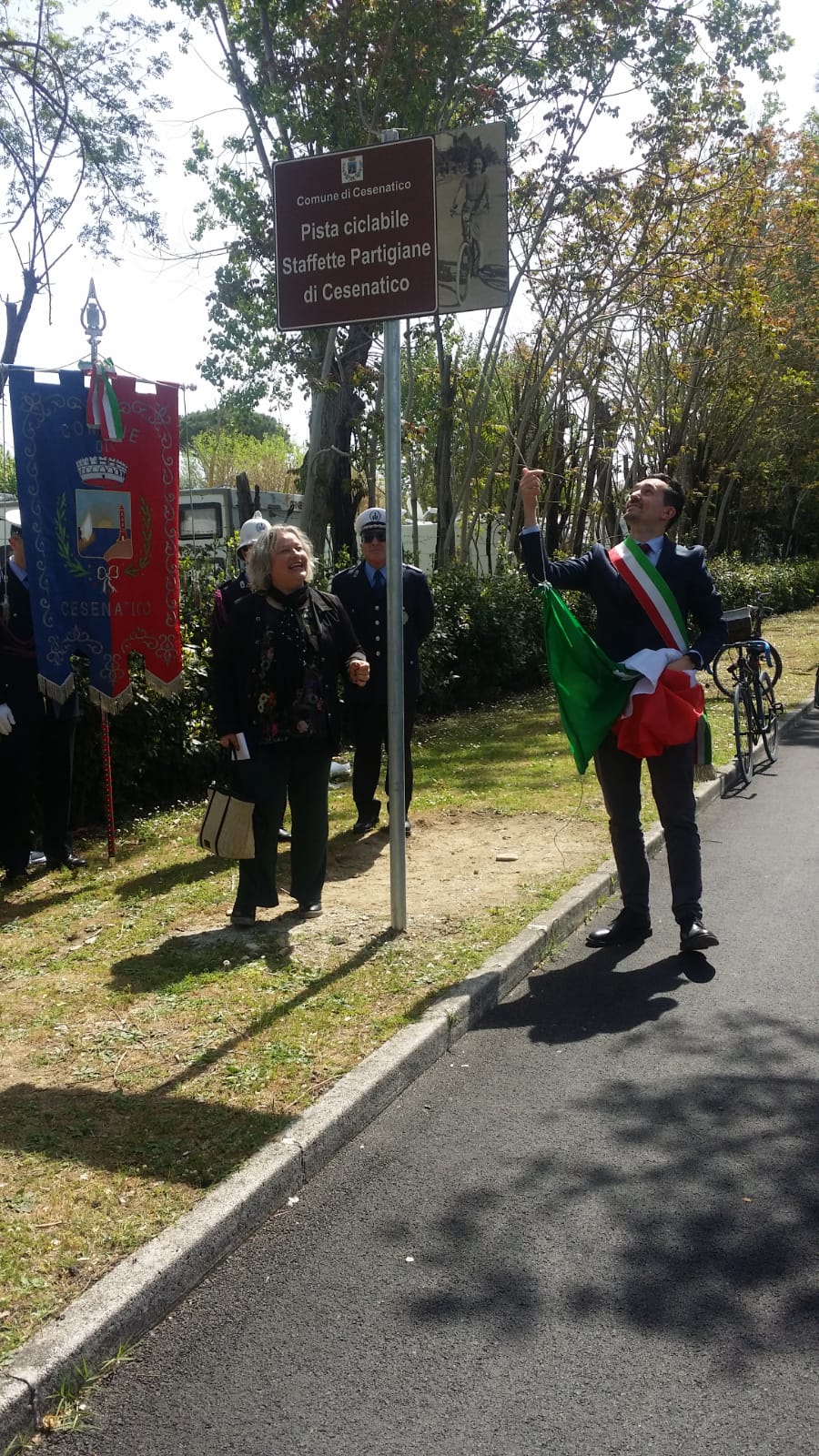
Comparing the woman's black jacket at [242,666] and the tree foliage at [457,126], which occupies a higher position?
the tree foliage at [457,126]

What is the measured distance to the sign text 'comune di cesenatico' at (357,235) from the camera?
5348 mm

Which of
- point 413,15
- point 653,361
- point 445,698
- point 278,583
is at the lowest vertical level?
point 445,698

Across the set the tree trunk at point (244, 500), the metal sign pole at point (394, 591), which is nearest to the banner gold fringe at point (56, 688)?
the metal sign pole at point (394, 591)

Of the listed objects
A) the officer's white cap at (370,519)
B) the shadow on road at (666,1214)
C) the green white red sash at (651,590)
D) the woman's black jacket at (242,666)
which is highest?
the officer's white cap at (370,519)

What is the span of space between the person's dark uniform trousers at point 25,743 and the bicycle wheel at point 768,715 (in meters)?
6.69

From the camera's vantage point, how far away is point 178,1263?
320cm

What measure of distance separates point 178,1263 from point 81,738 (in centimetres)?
584

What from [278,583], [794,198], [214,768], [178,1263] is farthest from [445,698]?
[794,198]

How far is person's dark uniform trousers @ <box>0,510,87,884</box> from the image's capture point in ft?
24.3

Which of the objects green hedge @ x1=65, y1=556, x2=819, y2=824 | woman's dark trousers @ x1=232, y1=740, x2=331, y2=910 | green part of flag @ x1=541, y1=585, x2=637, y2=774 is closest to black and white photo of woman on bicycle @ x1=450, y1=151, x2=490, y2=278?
green part of flag @ x1=541, y1=585, x2=637, y2=774

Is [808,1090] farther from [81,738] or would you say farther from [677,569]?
[81,738]

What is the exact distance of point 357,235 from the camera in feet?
17.9

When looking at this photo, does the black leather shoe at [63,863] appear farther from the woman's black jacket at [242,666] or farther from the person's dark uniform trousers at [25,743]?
the woman's black jacket at [242,666]

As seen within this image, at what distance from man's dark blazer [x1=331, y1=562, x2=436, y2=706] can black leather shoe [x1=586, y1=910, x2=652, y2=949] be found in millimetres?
2670
